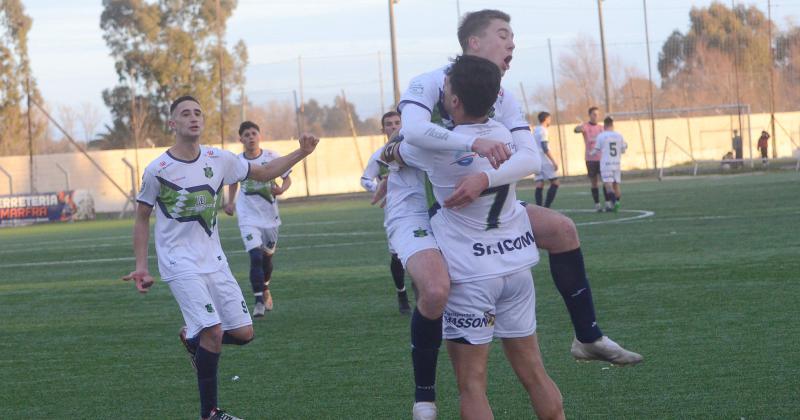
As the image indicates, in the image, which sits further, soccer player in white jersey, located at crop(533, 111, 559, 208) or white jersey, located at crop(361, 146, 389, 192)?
soccer player in white jersey, located at crop(533, 111, 559, 208)

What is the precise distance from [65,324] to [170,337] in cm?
184

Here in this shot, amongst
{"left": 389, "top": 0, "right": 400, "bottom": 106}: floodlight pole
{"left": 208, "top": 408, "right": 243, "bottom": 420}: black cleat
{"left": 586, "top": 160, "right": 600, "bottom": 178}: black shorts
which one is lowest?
{"left": 208, "top": 408, "right": 243, "bottom": 420}: black cleat

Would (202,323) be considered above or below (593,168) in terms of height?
below

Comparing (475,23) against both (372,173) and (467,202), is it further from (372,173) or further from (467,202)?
(372,173)

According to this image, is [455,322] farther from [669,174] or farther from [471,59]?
[669,174]

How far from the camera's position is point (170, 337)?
10.4 metres

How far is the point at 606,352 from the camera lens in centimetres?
549

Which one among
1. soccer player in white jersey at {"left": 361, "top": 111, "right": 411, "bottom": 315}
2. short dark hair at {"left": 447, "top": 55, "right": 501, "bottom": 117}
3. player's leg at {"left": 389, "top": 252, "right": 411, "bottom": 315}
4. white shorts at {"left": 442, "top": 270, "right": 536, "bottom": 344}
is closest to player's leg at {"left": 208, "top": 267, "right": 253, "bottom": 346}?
white shorts at {"left": 442, "top": 270, "right": 536, "bottom": 344}

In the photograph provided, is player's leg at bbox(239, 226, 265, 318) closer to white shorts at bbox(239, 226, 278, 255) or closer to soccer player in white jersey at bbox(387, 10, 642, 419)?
white shorts at bbox(239, 226, 278, 255)

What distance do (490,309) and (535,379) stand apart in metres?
0.41

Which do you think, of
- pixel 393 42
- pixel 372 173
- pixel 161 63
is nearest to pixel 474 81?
pixel 372 173

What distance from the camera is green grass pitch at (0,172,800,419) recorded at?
22.8 ft

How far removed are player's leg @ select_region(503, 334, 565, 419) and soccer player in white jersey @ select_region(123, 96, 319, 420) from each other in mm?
2397

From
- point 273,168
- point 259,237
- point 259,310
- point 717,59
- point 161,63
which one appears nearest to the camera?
point 273,168
